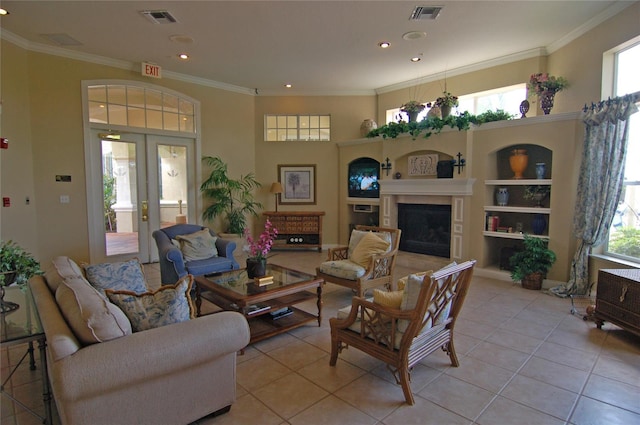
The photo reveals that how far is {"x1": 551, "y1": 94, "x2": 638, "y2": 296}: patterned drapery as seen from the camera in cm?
392

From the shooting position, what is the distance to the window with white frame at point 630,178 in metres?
3.95

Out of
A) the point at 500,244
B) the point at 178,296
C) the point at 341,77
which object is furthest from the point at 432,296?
the point at 341,77

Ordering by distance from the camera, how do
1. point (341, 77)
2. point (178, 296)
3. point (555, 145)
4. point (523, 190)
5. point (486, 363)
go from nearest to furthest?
1. point (178, 296)
2. point (486, 363)
3. point (555, 145)
4. point (523, 190)
5. point (341, 77)

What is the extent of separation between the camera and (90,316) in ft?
5.66

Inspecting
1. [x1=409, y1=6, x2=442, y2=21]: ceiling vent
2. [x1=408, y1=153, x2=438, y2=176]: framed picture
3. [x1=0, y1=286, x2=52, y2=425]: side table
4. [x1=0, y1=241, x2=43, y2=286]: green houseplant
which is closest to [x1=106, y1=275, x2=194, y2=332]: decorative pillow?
[x1=0, y1=286, x2=52, y2=425]: side table

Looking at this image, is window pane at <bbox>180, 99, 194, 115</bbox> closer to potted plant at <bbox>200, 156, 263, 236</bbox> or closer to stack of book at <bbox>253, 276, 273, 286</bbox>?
potted plant at <bbox>200, 156, 263, 236</bbox>

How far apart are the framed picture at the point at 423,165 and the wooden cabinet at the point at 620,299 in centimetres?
306

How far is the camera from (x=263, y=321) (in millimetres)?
3385

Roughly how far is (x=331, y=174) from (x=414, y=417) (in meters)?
5.84

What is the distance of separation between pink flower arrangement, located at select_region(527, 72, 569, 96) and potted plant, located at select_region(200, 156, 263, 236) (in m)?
5.23

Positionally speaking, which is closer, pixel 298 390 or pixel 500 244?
pixel 298 390

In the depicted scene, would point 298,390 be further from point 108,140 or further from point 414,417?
point 108,140

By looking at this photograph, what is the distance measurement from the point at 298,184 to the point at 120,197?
134 inches

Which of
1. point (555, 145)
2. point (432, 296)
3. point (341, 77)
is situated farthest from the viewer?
point (341, 77)
